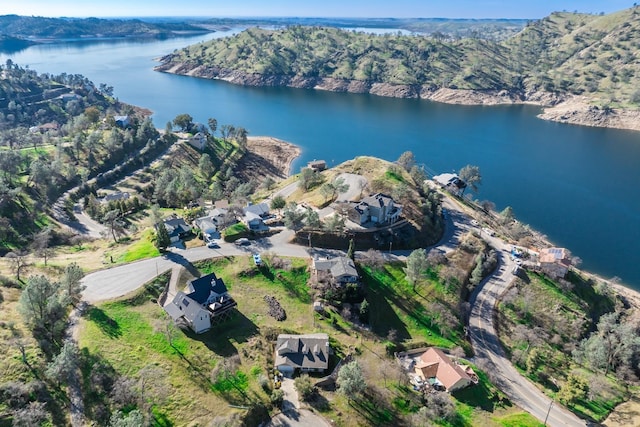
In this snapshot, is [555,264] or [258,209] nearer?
[555,264]

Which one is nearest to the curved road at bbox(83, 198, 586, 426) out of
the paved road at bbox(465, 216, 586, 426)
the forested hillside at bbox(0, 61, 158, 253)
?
the paved road at bbox(465, 216, 586, 426)

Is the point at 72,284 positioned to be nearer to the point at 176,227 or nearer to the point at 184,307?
the point at 184,307

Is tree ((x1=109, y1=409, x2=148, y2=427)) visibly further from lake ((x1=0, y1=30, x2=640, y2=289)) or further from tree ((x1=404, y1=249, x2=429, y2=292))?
lake ((x1=0, y1=30, x2=640, y2=289))

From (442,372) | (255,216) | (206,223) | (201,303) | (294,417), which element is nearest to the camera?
(294,417)

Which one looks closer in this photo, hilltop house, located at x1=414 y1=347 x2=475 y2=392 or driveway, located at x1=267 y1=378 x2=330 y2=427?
driveway, located at x1=267 y1=378 x2=330 y2=427

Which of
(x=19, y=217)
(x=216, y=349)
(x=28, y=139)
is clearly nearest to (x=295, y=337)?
(x=216, y=349)

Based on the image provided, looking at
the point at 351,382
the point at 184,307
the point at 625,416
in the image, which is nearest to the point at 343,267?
the point at 351,382
